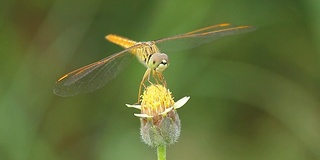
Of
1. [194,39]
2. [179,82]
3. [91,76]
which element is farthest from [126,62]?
[179,82]

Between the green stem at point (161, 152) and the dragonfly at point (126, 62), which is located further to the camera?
the dragonfly at point (126, 62)

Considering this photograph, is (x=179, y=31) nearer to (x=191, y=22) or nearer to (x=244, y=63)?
(x=191, y=22)

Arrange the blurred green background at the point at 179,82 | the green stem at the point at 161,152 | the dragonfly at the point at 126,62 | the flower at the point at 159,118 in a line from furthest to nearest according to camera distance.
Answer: the blurred green background at the point at 179,82
the dragonfly at the point at 126,62
the flower at the point at 159,118
the green stem at the point at 161,152

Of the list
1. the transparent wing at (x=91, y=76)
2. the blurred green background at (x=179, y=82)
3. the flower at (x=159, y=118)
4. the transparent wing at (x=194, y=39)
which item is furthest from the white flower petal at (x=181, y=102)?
the blurred green background at (x=179, y=82)

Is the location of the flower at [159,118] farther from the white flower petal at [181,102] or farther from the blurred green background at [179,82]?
the blurred green background at [179,82]

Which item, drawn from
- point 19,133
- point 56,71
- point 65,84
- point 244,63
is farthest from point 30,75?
point 65,84

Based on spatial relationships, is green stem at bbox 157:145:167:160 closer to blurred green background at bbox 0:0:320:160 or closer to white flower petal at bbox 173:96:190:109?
white flower petal at bbox 173:96:190:109

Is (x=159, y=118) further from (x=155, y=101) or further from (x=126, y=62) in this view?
(x=126, y=62)

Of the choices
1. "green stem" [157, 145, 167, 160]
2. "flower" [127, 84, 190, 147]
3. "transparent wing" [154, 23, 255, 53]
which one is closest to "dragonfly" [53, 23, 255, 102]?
"transparent wing" [154, 23, 255, 53]
